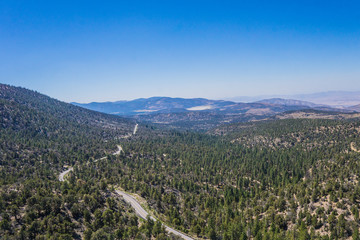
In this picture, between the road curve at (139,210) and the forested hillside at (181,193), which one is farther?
the road curve at (139,210)

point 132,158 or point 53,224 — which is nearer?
point 53,224

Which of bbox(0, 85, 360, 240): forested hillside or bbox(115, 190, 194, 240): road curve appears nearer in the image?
bbox(0, 85, 360, 240): forested hillside

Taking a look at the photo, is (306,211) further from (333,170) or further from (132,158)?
(132,158)

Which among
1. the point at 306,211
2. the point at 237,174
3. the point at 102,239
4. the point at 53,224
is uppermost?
the point at 53,224

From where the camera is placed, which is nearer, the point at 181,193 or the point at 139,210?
the point at 139,210

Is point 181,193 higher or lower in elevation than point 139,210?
lower

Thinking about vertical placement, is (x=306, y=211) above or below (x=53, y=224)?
below

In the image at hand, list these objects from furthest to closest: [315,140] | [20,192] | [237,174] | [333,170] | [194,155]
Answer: [315,140]
[194,155]
[237,174]
[333,170]
[20,192]

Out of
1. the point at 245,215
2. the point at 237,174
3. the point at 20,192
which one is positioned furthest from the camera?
the point at 237,174

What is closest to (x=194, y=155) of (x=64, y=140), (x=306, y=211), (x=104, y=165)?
(x=104, y=165)
